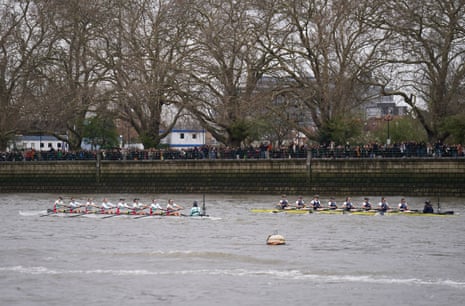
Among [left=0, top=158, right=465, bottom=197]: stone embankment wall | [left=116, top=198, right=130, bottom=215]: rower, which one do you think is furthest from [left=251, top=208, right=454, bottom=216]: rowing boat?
[left=0, top=158, right=465, bottom=197]: stone embankment wall

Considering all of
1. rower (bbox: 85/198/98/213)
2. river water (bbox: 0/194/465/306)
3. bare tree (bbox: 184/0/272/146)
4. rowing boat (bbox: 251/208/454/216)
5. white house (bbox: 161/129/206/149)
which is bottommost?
river water (bbox: 0/194/465/306)

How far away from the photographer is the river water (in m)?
33.7

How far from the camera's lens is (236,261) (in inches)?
1576

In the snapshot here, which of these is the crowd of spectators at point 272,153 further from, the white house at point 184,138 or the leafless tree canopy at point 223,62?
the white house at point 184,138

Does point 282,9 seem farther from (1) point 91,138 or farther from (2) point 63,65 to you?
(1) point 91,138

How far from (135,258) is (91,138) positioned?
55497 millimetres

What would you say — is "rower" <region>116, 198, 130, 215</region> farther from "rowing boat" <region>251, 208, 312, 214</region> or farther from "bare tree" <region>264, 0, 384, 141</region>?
"bare tree" <region>264, 0, 384, 141</region>

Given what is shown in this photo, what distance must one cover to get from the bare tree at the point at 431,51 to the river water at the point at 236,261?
15168 mm

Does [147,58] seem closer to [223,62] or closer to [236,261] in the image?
[223,62]

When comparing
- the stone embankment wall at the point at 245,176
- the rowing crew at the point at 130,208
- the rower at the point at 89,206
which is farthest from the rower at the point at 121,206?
the stone embankment wall at the point at 245,176

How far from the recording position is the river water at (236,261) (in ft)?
111

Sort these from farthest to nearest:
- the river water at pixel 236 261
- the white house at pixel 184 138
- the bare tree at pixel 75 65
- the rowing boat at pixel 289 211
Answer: the white house at pixel 184 138
the bare tree at pixel 75 65
the rowing boat at pixel 289 211
the river water at pixel 236 261

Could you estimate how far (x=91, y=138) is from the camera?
95.3 m

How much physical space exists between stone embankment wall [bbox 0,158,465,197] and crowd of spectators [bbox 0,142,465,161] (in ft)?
2.52
